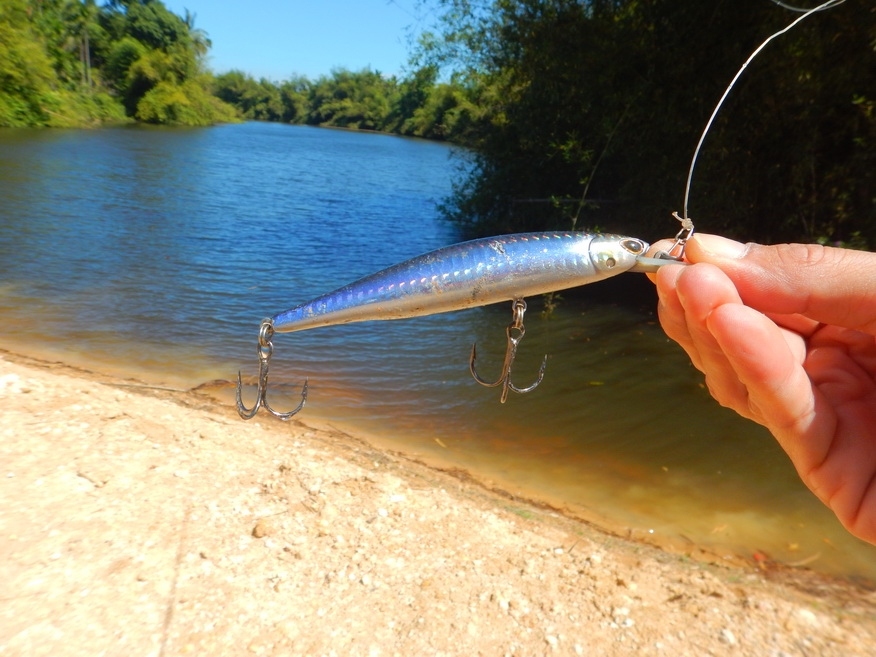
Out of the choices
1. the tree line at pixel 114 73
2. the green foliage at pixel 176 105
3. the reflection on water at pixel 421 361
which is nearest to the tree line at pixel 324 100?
the tree line at pixel 114 73

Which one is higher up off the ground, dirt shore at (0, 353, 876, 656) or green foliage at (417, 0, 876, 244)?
green foliage at (417, 0, 876, 244)

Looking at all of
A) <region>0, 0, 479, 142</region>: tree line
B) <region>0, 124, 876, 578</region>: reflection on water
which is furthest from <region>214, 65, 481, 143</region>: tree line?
<region>0, 124, 876, 578</region>: reflection on water

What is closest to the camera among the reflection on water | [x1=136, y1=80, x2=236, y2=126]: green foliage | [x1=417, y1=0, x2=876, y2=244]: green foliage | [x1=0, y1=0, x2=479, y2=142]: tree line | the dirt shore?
the dirt shore

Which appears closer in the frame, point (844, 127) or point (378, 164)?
point (844, 127)

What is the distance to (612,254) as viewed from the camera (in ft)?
6.82

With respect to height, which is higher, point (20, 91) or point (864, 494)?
point (864, 494)

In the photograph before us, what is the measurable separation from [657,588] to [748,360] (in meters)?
2.98

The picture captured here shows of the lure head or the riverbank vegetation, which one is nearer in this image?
the lure head

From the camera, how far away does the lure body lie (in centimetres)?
207

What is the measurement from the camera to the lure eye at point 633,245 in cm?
210

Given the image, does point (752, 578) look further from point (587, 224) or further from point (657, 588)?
point (587, 224)

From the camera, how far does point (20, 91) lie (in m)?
40.0

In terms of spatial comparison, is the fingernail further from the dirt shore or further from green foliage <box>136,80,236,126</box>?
green foliage <box>136,80,236,126</box>

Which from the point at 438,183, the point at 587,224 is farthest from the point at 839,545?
the point at 438,183
